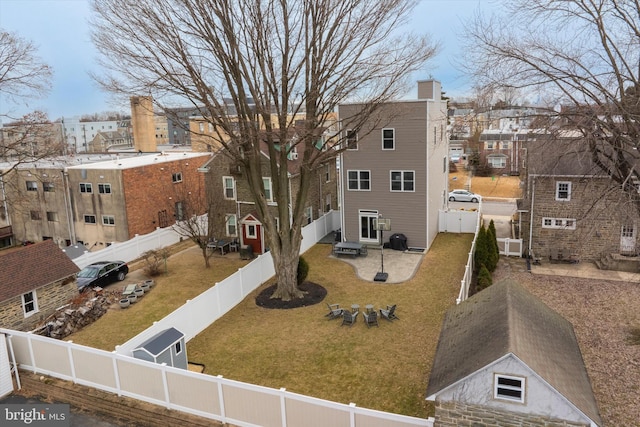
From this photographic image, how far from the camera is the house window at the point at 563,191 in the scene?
79.2ft

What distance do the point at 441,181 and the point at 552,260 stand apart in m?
8.54

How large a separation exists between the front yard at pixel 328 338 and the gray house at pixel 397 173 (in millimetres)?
3653

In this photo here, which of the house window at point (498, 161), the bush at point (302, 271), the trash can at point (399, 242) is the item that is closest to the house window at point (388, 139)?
the trash can at point (399, 242)

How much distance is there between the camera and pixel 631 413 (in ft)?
38.8

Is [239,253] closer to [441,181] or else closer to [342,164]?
[342,164]

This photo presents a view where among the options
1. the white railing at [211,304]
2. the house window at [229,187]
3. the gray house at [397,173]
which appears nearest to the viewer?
the white railing at [211,304]

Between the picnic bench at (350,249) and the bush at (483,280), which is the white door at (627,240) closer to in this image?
the bush at (483,280)

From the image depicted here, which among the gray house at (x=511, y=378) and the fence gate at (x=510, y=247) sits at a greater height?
the gray house at (x=511, y=378)

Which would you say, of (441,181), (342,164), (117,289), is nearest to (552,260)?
(441,181)

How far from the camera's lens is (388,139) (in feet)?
85.6

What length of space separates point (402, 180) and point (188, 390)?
17.8 metres

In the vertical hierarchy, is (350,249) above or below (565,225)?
below

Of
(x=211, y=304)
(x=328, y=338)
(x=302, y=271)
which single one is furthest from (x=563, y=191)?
(x=211, y=304)

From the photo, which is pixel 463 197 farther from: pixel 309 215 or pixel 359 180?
pixel 359 180
